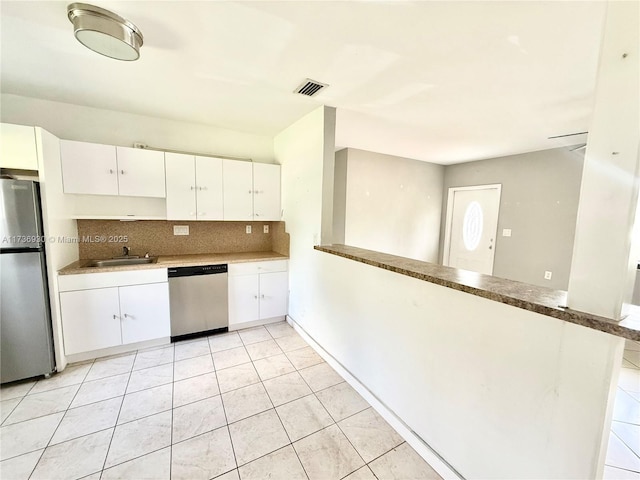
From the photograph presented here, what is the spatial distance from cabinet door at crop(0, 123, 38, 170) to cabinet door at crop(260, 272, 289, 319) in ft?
7.45

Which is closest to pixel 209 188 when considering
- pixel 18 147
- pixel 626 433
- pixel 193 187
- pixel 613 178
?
pixel 193 187

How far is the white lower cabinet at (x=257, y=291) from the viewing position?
307 centimetres

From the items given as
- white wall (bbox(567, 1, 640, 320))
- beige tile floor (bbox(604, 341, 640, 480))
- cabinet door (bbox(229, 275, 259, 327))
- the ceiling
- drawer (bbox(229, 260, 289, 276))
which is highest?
the ceiling

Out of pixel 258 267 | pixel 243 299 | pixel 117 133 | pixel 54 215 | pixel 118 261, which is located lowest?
pixel 243 299

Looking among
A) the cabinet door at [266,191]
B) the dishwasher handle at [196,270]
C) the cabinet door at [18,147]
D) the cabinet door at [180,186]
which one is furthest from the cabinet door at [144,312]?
the cabinet door at [266,191]

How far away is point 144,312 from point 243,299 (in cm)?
100

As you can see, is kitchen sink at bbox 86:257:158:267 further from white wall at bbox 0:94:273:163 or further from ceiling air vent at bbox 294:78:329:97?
ceiling air vent at bbox 294:78:329:97

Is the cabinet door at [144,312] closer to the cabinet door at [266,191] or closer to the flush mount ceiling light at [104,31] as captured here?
the cabinet door at [266,191]

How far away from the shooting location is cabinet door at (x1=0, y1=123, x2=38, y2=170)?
6.60 feet

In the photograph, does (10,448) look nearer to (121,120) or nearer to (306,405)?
(306,405)

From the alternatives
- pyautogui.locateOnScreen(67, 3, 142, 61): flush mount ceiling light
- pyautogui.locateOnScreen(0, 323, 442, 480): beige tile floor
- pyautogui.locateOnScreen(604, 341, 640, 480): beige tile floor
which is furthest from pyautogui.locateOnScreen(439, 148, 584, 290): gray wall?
pyautogui.locateOnScreen(67, 3, 142, 61): flush mount ceiling light

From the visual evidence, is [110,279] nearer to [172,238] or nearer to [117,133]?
[172,238]

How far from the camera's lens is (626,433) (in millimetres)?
1797

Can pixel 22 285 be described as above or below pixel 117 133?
below
